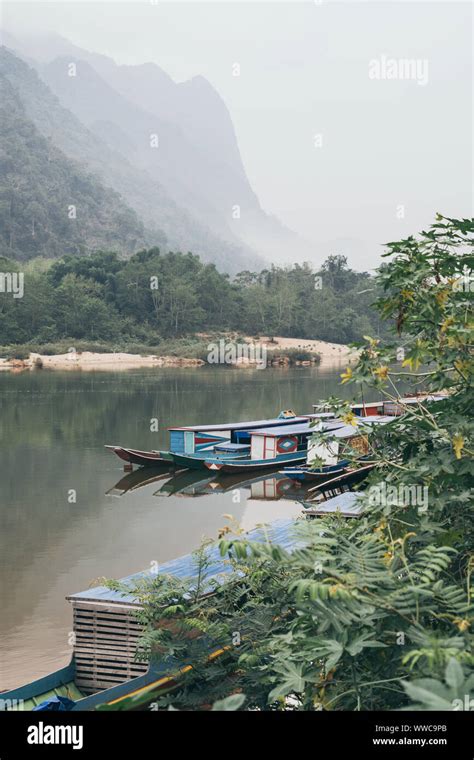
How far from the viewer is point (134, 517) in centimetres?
1548

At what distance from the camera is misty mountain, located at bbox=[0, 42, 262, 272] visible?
15750 centimetres

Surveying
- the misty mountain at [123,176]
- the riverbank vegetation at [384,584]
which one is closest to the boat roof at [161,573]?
the riverbank vegetation at [384,584]

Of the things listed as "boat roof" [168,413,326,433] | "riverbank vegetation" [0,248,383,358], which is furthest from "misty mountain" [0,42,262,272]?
"boat roof" [168,413,326,433]

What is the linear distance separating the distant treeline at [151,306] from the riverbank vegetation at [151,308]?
68 millimetres

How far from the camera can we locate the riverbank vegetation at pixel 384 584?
2914 mm

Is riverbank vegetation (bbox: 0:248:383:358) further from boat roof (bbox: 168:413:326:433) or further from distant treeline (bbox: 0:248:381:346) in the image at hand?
boat roof (bbox: 168:413:326:433)

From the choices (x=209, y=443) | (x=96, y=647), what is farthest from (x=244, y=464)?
(x=96, y=647)

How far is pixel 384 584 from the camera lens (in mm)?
3092

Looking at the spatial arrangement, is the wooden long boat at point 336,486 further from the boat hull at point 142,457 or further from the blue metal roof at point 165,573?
the blue metal roof at point 165,573

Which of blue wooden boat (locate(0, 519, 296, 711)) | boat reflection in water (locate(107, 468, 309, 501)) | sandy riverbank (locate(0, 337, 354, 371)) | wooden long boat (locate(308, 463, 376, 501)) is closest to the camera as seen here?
blue wooden boat (locate(0, 519, 296, 711))

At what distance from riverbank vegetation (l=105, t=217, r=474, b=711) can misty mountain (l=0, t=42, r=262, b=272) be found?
148774mm

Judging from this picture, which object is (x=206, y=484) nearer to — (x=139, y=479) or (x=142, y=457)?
(x=139, y=479)

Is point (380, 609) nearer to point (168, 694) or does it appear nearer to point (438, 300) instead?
point (438, 300)

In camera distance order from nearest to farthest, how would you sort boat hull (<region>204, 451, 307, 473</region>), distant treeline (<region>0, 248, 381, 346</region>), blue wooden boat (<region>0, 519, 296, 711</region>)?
1. blue wooden boat (<region>0, 519, 296, 711</region>)
2. boat hull (<region>204, 451, 307, 473</region>)
3. distant treeline (<region>0, 248, 381, 346</region>)
